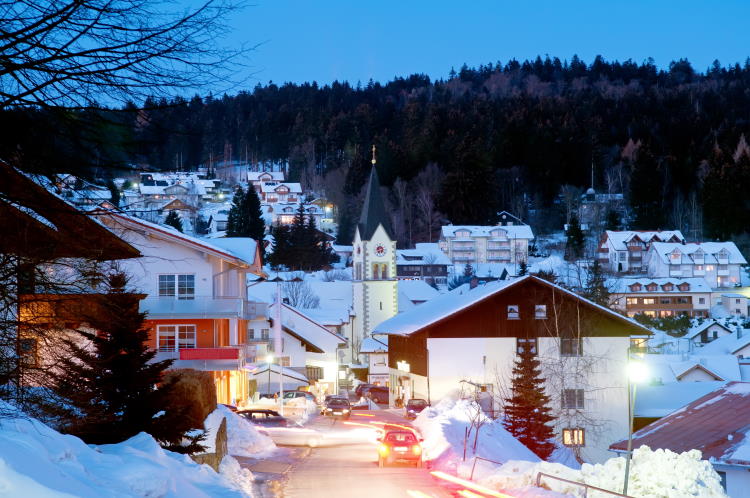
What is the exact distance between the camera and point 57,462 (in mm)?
9914

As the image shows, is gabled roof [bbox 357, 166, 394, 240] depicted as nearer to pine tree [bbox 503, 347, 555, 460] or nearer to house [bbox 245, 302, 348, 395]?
house [bbox 245, 302, 348, 395]

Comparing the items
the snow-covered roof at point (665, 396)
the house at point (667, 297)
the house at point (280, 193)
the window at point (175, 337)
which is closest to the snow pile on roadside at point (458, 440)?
the window at point (175, 337)

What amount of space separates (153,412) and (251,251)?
27299 millimetres

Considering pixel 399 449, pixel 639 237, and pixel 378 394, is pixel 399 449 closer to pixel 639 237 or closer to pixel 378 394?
pixel 378 394

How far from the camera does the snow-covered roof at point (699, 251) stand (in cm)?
12862

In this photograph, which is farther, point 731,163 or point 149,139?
point 731,163

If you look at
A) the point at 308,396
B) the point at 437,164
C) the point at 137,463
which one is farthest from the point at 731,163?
the point at 137,463

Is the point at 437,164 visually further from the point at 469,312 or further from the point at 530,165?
the point at 469,312

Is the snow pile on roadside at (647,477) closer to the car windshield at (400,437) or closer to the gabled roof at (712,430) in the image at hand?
the car windshield at (400,437)

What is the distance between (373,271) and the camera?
9494 centimetres

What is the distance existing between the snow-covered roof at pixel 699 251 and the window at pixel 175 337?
100594mm

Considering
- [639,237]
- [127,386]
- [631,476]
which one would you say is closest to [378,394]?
[631,476]

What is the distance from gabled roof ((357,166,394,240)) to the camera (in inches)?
3755

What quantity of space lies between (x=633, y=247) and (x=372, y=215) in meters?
55.3
